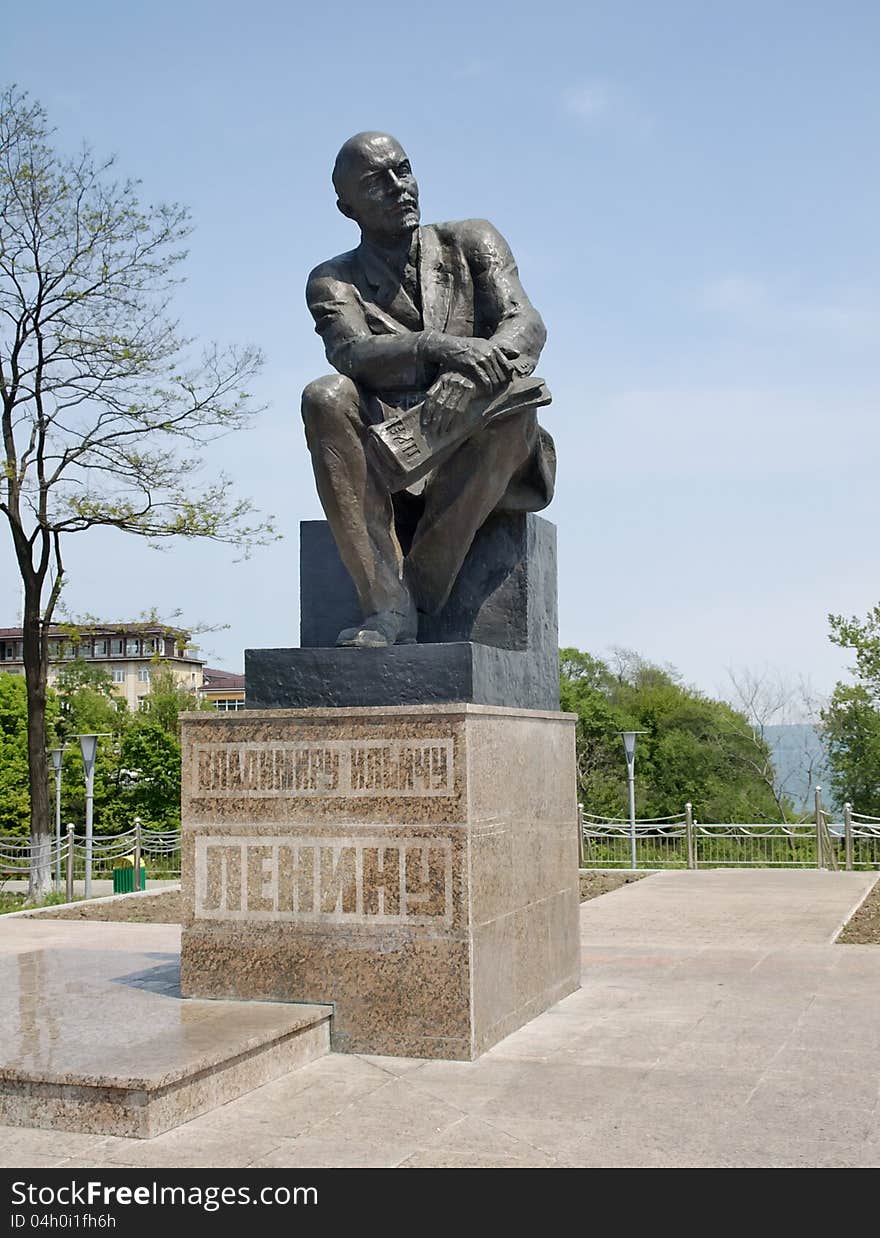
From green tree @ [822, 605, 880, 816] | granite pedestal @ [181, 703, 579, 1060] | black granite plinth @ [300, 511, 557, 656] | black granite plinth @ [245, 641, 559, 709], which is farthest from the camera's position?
green tree @ [822, 605, 880, 816]

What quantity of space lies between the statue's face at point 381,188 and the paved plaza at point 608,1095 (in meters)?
3.55

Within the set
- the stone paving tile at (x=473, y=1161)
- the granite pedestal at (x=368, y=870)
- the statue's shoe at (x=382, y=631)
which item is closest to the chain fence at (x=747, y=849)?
the statue's shoe at (x=382, y=631)

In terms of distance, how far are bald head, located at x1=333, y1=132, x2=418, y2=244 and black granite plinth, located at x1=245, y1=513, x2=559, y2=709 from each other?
4.67ft

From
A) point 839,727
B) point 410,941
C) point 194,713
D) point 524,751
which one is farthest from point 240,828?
Result: point 839,727

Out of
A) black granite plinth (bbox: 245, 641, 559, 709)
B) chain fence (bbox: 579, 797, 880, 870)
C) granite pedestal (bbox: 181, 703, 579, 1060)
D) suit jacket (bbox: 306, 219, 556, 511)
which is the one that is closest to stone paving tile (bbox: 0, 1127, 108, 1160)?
granite pedestal (bbox: 181, 703, 579, 1060)

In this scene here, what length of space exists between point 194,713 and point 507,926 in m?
1.59

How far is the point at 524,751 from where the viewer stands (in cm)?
576

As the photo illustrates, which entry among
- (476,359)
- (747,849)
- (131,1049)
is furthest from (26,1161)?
(747,849)

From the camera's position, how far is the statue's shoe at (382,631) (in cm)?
549

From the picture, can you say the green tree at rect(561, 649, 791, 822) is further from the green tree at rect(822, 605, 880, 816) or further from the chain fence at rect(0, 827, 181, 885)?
the chain fence at rect(0, 827, 181, 885)

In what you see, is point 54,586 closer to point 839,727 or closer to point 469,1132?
point 469,1132

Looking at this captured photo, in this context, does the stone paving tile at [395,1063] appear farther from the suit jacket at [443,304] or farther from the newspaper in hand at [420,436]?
the suit jacket at [443,304]

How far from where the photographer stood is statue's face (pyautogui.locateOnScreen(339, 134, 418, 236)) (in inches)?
227

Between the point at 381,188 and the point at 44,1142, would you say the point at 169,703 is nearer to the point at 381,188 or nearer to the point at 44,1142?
the point at 381,188
